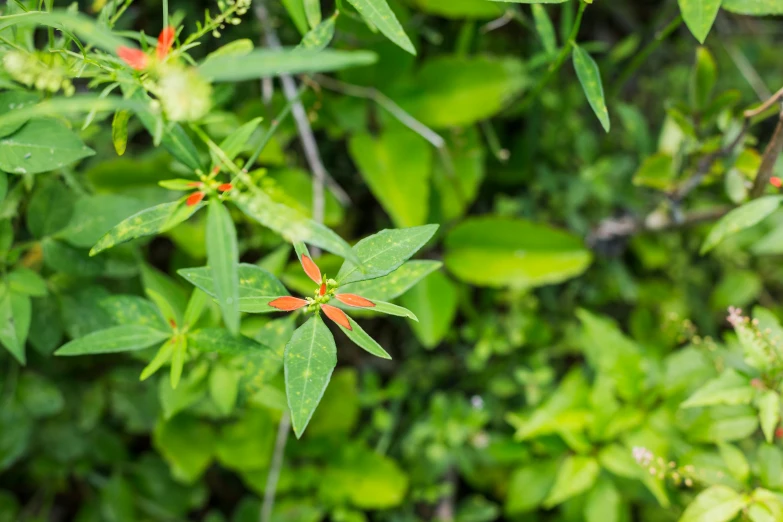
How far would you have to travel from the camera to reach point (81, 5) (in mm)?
1747

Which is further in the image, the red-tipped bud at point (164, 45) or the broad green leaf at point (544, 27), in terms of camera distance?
the broad green leaf at point (544, 27)

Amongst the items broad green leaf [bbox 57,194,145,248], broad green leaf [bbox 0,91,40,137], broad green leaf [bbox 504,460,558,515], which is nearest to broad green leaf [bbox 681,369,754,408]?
broad green leaf [bbox 504,460,558,515]

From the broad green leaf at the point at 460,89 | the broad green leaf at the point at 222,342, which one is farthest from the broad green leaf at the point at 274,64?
the broad green leaf at the point at 460,89

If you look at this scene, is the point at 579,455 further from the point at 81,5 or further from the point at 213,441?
the point at 81,5

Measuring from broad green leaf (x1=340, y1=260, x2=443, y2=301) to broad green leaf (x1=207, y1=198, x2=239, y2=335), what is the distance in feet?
1.22

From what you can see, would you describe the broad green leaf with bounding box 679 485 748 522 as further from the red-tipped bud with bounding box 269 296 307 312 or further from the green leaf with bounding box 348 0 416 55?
the green leaf with bounding box 348 0 416 55

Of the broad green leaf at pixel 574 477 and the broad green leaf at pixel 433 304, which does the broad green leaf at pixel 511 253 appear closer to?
the broad green leaf at pixel 433 304

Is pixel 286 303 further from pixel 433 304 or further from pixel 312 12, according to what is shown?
pixel 433 304

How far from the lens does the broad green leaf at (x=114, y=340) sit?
0.95 metres

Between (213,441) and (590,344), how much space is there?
1.11 meters

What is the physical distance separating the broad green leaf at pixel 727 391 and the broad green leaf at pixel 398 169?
83 centimetres

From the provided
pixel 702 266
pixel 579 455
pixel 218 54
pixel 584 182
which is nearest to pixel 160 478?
pixel 579 455

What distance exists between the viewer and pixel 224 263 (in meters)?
0.65

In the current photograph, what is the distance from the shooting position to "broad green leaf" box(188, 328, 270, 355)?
3.02 feet
